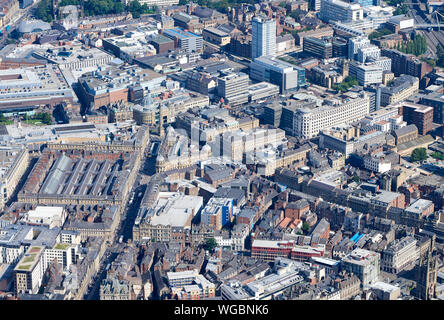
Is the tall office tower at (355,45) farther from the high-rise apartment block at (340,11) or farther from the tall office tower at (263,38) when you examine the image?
the high-rise apartment block at (340,11)

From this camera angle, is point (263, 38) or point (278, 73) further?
point (263, 38)

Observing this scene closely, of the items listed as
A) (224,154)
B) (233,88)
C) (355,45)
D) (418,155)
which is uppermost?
(355,45)

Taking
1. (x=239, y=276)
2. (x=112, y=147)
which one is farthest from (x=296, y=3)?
(x=239, y=276)

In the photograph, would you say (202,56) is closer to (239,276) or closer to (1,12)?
(1,12)

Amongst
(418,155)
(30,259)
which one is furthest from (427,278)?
(418,155)

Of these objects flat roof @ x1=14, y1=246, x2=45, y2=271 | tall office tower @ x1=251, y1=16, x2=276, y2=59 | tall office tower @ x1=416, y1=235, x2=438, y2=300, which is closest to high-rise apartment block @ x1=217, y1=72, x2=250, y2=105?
tall office tower @ x1=251, y1=16, x2=276, y2=59

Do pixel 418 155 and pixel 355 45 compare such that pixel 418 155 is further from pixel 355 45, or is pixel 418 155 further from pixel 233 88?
pixel 355 45

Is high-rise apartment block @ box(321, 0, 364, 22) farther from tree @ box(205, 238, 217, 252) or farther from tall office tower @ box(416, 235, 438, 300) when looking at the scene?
tall office tower @ box(416, 235, 438, 300)
